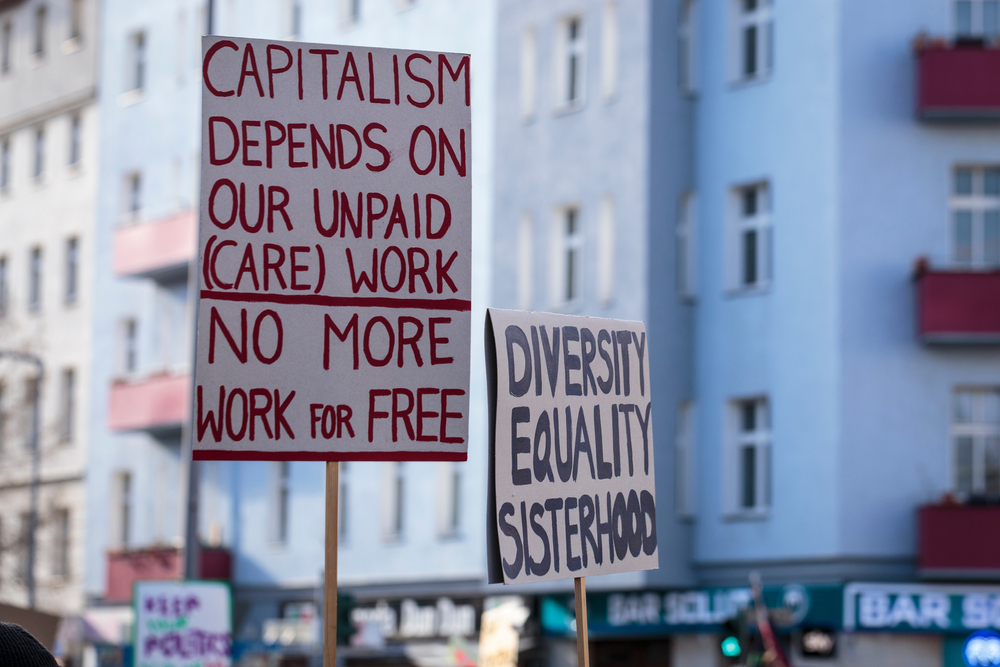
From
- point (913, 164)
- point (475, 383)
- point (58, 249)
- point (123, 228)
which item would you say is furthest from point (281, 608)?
point (913, 164)

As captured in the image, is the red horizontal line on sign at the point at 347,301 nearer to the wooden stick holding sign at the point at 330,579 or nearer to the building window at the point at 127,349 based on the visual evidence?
the wooden stick holding sign at the point at 330,579

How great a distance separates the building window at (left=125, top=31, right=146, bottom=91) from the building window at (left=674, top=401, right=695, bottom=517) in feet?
58.1

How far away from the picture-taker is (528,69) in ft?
97.3

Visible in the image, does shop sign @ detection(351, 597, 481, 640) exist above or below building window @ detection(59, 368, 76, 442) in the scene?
below

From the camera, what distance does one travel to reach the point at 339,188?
21.0ft

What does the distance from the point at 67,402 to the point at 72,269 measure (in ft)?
9.99

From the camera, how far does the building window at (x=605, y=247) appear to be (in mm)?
27859

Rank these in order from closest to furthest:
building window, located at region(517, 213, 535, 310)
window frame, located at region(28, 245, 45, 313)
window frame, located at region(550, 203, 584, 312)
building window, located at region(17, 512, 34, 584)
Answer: window frame, located at region(550, 203, 584, 312) → building window, located at region(517, 213, 535, 310) → building window, located at region(17, 512, 34, 584) → window frame, located at region(28, 245, 45, 313)

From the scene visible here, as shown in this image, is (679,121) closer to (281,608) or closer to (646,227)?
(646,227)

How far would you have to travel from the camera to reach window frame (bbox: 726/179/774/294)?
26.5 m

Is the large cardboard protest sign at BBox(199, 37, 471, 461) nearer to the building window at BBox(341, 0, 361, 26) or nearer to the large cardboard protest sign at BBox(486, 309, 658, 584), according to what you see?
the large cardboard protest sign at BBox(486, 309, 658, 584)

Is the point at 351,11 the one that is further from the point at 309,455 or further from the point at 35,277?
the point at 309,455

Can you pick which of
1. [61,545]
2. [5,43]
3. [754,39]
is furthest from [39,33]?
[754,39]

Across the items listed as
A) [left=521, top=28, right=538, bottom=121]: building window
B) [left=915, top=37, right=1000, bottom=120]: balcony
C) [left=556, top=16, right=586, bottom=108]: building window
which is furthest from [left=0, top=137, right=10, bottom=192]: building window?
[left=915, top=37, right=1000, bottom=120]: balcony
